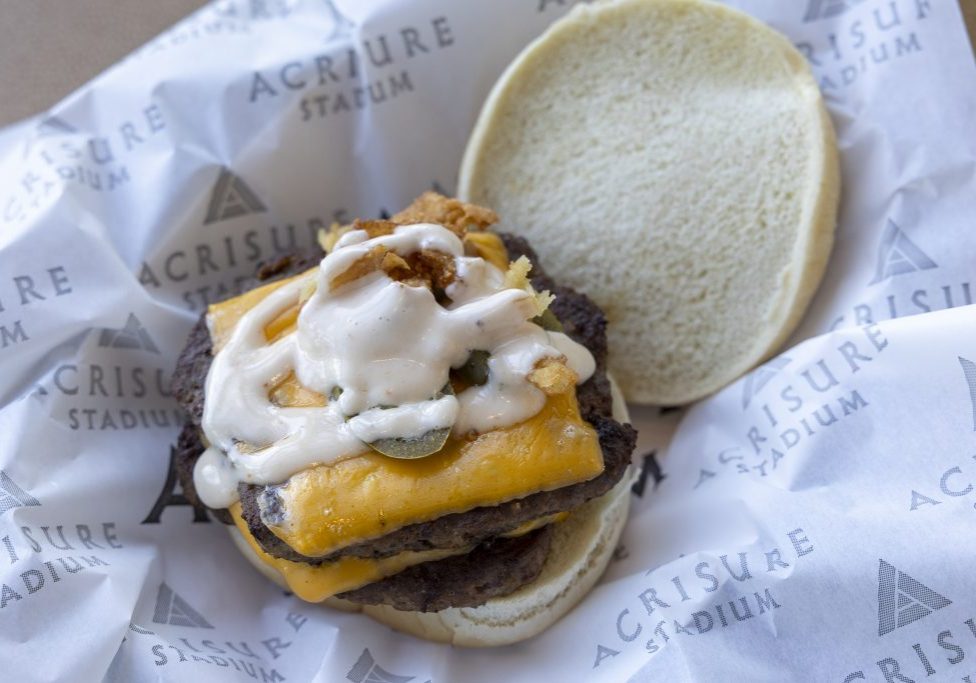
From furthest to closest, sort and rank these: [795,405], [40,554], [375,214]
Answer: [375,214], [795,405], [40,554]

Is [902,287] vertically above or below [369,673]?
above

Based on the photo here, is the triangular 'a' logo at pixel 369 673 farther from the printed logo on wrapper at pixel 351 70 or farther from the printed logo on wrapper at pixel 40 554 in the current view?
the printed logo on wrapper at pixel 351 70

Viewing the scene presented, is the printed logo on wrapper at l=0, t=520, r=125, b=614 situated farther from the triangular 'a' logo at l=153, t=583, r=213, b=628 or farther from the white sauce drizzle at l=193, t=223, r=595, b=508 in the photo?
the white sauce drizzle at l=193, t=223, r=595, b=508

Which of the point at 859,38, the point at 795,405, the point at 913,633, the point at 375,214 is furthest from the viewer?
the point at 375,214

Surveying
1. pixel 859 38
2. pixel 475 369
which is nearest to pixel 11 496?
pixel 475 369

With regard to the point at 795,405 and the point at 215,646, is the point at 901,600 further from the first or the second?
the point at 215,646

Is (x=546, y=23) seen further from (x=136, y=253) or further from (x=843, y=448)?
(x=843, y=448)

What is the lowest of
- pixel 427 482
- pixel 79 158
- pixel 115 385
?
pixel 427 482

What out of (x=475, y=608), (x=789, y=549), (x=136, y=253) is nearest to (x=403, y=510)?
(x=475, y=608)
